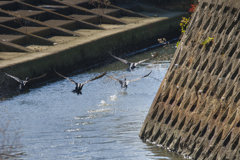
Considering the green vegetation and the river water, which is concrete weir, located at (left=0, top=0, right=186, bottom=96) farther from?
the green vegetation

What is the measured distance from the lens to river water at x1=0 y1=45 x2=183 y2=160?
903cm

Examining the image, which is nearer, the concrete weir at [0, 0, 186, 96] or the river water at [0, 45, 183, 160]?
the river water at [0, 45, 183, 160]

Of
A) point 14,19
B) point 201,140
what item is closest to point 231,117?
point 201,140

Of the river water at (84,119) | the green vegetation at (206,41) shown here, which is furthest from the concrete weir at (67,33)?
the green vegetation at (206,41)

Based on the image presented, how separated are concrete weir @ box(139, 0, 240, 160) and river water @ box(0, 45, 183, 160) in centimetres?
54

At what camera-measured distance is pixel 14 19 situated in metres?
21.1

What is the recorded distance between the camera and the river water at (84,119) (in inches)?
356

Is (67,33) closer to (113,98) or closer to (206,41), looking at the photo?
(113,98)

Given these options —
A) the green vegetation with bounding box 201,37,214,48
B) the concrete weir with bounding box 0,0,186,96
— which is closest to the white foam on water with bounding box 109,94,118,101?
the concrete weir with bounding box 0,0,186,96

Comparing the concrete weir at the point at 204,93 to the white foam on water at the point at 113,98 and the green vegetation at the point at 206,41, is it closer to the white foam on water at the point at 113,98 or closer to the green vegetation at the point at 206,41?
the green vegetation at the point at 206,41

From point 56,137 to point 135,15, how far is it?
1720 cm

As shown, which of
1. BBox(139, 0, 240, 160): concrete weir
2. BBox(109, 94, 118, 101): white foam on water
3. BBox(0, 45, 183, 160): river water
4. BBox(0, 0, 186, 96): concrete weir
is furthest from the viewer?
BBox(0, 0, 186, 96): concrete weir

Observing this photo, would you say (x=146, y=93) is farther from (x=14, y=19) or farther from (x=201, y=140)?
(x=14, y=19)

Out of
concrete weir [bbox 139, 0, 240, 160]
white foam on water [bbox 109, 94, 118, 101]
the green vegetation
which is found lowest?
white foam on water [bbox 109, 94, 118, 101]
